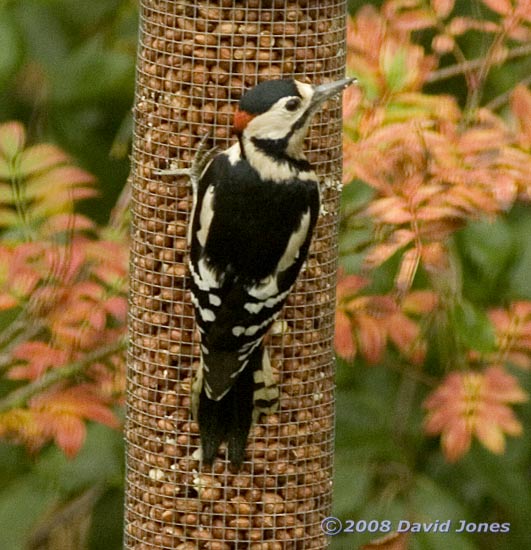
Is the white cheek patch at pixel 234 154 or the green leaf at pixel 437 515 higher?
the white cheek patch at pixel 234 154

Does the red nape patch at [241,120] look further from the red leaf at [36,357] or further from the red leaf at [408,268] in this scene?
the red leaf at [36,357]

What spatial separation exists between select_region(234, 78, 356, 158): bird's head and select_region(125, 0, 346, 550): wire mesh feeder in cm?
25

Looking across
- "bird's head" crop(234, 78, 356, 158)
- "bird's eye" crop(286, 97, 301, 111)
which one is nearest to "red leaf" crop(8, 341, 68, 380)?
"bird's head" crop(234, 78, 356, 158)

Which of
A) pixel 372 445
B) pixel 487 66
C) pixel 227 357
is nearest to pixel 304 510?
pixel 227 357

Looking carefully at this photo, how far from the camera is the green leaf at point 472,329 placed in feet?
14.4

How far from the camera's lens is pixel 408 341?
4465mm

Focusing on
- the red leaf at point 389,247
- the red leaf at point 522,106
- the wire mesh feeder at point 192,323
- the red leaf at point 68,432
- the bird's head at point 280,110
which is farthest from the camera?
the red leaf at point 522,106

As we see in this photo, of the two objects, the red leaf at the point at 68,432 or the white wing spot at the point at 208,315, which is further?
Answer: the red leaf at the point at 68,432

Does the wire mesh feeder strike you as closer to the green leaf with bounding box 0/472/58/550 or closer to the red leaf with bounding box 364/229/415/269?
the red leaf with bounding box 364/229/415/269

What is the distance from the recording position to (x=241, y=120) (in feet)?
11.5

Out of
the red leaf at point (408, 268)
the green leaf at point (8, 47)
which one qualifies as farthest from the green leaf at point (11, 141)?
the red leaf at point (408, 268)

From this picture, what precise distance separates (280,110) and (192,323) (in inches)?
26.6

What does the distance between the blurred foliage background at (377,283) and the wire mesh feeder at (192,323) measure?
230 mm

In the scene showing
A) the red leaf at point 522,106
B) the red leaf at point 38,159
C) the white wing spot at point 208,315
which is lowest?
the white wing spot at point 208,315
